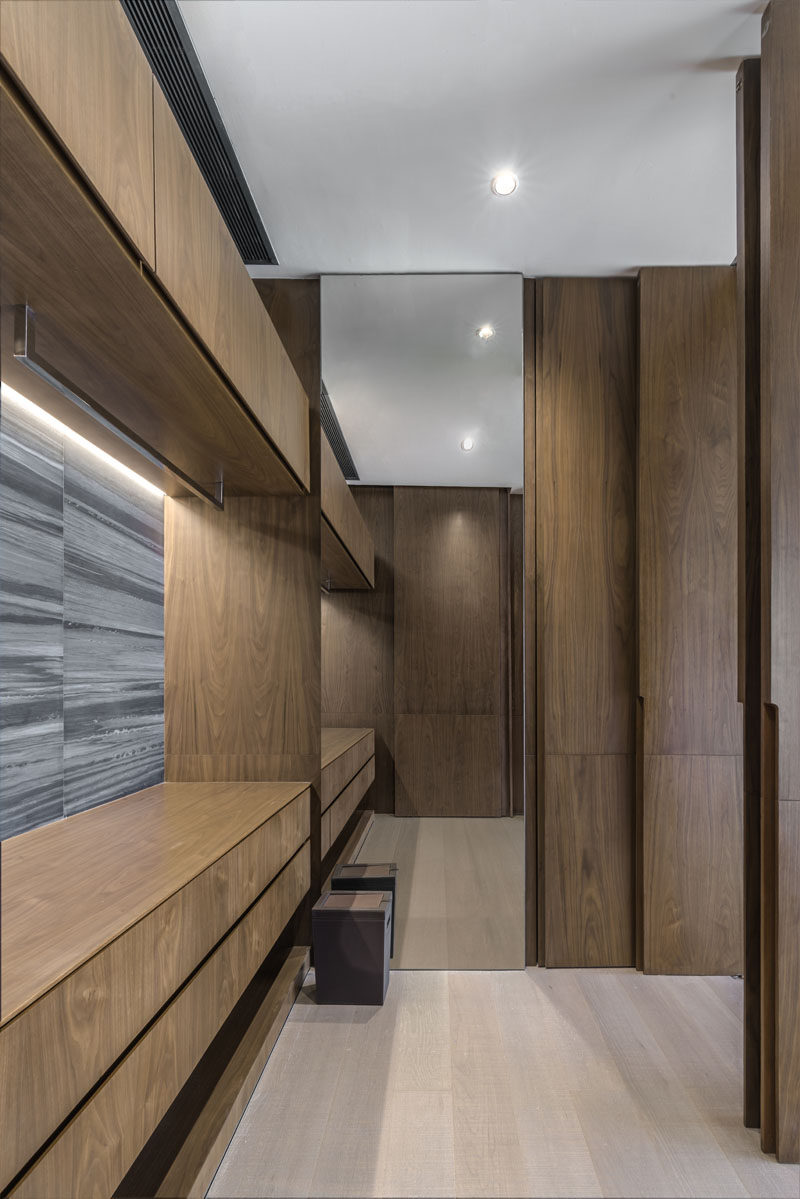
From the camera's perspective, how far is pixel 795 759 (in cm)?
191

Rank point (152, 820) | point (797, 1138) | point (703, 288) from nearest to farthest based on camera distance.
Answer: point (797, 1138) < point (152, 820) < point (703, 288)

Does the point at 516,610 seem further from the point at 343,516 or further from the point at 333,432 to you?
the point at 333,432

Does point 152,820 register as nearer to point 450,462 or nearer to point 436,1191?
point 436,1191

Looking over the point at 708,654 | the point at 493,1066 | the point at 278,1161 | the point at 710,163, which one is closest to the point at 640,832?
the point at 708,654

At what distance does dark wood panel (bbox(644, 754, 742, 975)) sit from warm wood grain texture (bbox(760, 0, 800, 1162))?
109cm

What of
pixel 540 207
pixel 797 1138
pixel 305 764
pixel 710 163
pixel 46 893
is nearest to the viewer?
pixel 46 893

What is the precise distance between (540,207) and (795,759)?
1.82m

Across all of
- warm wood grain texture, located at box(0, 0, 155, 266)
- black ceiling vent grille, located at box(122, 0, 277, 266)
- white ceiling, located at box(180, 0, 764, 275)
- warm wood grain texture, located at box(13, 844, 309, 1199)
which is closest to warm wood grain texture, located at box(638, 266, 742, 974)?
white ceiling, located at box(180, 0, 764, 275)

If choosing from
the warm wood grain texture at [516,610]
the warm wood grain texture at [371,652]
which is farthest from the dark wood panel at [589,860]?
the warm wood grain texture at [371,652]

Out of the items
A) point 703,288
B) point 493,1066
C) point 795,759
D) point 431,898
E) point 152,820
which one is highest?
point 703,288

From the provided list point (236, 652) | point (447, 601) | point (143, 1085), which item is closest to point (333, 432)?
point (447, 601)

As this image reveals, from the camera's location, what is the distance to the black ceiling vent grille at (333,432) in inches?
122

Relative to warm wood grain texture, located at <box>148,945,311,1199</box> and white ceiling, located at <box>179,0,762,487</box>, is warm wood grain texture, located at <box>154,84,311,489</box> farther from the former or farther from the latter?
warm wood grain texture, located at <box>148,945,311,1199</box>

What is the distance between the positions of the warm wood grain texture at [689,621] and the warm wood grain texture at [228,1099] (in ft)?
4.38
